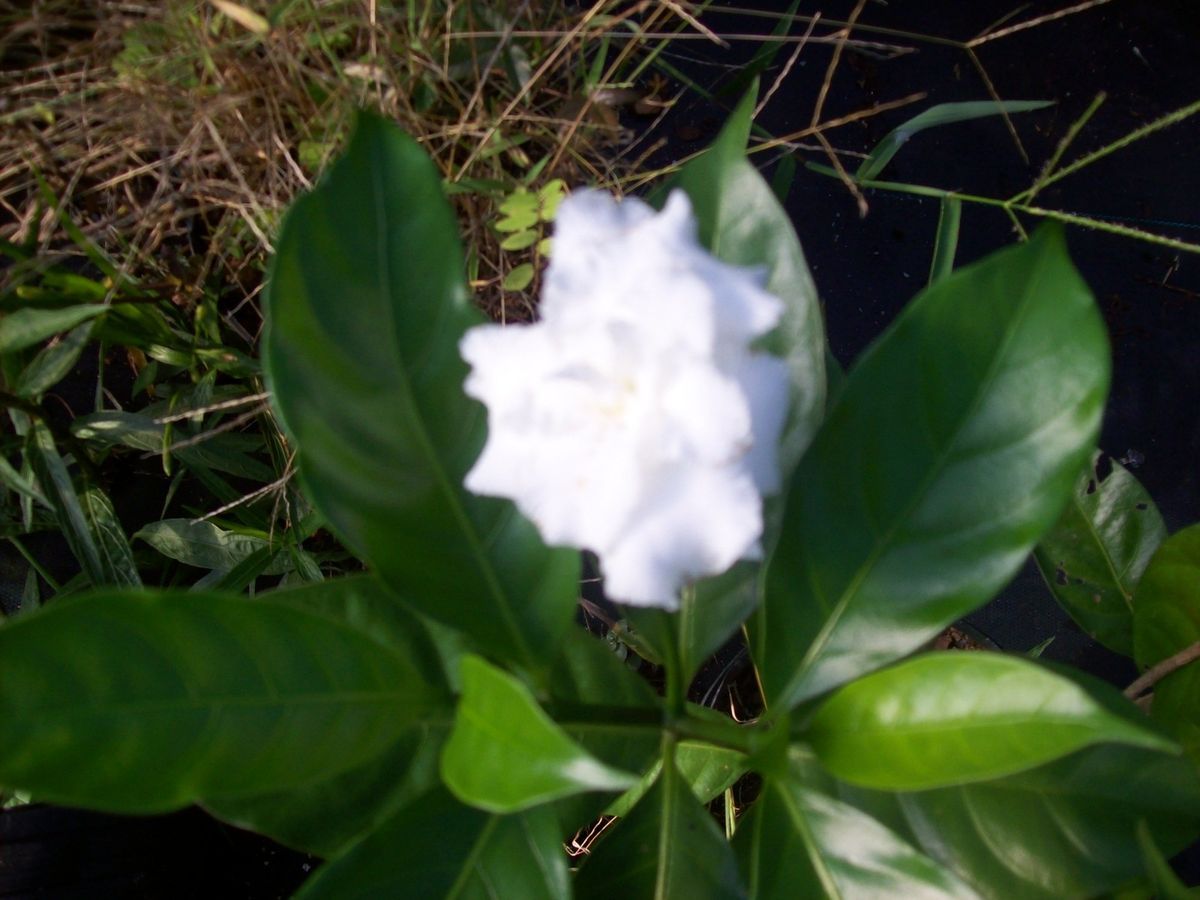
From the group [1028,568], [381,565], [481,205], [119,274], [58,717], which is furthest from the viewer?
[1028,568]

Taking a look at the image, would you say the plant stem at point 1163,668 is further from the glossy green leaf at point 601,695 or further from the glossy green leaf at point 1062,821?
the glossy green leaf at point 601,695

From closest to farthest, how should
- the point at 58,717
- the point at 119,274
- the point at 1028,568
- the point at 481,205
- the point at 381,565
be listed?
1. the point at 58,717
2. the point at 381,565
3. the point at 119,274
4. the point at 481,205
5. the point at 1028,568

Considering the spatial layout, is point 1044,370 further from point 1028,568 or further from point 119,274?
point 1028,568

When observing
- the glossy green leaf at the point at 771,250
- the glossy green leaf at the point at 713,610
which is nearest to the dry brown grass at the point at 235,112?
the glossy green leaf at the point at 771,250

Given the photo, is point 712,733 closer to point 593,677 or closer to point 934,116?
point 593,677

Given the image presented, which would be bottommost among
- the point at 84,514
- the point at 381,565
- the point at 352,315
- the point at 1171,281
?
the point at 1171,281

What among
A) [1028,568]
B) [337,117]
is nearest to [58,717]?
[337,117]

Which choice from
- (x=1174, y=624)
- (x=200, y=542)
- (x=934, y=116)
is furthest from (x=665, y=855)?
(x=934, y=116)
